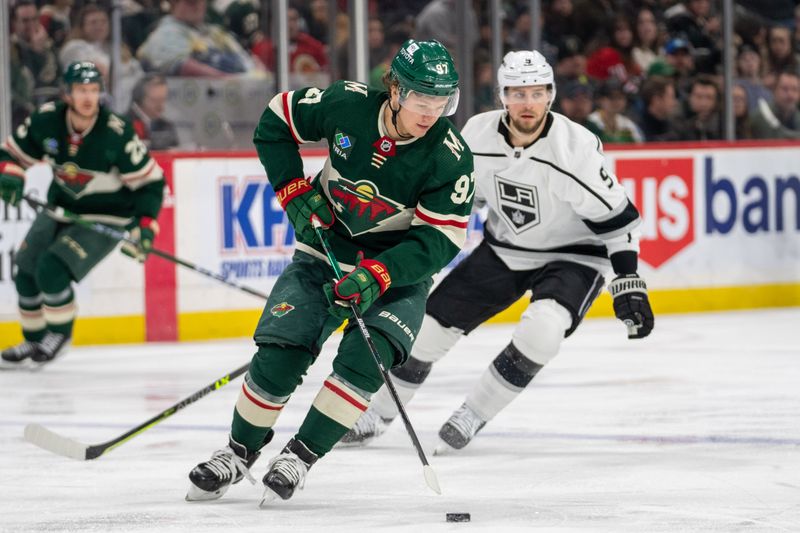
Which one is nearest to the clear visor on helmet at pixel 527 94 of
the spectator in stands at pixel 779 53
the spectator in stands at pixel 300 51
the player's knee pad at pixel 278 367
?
the player's knee pad at pixel 278 367

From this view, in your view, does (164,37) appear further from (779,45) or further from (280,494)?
(280,494)

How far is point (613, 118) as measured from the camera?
28.9ft

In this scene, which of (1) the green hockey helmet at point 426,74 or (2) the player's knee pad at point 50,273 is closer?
(1) the green hockey helmet at point 426,74

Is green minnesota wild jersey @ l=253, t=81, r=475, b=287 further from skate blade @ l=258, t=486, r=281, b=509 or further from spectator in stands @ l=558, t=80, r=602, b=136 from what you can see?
spectator in stands @ l=558, t=80, r=602, b=136

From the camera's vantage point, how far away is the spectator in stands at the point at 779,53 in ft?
31.4

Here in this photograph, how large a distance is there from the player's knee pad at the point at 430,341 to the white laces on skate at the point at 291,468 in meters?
1.05

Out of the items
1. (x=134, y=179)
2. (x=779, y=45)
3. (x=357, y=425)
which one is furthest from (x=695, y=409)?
(x=779, y=45)

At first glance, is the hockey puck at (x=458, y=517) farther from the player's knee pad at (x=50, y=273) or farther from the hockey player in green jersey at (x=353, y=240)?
the player's knee pad at (x=50, y=273)

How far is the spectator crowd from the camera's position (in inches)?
287

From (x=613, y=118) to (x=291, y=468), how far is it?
5.95 meters

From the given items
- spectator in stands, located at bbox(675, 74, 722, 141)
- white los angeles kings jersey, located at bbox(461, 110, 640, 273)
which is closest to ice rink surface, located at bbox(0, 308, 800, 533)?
white los angeles kings jersey, located at bbox(461, 110, 640, 273)

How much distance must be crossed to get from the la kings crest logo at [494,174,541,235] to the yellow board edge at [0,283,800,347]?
3.05 metres

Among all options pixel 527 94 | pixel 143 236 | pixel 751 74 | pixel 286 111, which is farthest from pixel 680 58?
pixel 286 111

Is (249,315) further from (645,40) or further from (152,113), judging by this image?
(645,40)
